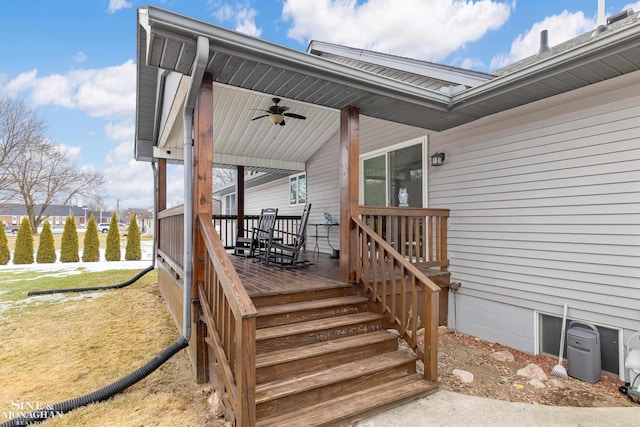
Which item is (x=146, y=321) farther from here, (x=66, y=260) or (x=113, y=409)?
(x=66, y=260)

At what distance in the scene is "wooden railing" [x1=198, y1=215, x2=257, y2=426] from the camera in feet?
7.42

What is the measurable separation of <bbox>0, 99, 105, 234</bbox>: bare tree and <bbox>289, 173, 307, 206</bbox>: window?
59.6 ft

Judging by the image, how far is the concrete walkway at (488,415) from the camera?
2.63m

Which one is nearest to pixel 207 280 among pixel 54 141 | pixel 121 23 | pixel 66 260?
pixel 66 260

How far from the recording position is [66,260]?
12.1 m

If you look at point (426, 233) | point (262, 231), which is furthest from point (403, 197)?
point (262, 231)

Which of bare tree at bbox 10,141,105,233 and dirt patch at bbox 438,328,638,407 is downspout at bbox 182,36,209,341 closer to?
dirt patch at bbox 438,328,638,407

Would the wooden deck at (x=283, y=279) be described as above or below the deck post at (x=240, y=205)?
below

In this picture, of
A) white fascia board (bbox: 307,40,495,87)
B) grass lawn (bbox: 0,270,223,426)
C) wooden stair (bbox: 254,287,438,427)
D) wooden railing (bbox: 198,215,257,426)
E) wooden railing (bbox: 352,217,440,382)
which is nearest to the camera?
wooden railing (bbox: 198,215,257,426)

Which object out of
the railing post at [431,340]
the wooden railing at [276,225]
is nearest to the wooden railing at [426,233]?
the railing post at [431,340]

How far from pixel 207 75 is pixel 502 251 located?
4297 millimetres

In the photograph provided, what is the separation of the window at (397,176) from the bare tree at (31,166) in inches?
849

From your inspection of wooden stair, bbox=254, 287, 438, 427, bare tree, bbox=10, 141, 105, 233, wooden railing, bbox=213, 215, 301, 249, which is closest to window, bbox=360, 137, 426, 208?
wooden railing, bbox=213, 215, 301, 249

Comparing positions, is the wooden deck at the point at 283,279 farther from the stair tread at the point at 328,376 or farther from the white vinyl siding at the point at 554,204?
the white vinyl siding at the point at 554,204
